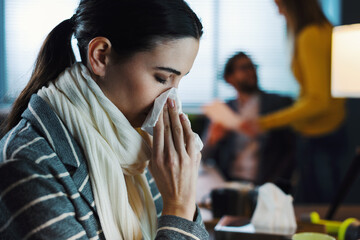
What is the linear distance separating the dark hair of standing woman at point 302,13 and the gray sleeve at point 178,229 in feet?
7.78

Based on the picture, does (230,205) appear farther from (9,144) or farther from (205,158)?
(205,158)

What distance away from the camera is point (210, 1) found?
3.61 meters

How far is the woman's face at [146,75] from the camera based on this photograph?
0.86 m

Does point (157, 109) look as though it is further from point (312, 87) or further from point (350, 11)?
point (350, 11)

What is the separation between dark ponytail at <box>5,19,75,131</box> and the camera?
0.91 metres

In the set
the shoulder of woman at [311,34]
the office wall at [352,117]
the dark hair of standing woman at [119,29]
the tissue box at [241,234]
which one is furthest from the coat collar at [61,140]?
the office wall at [352,117]

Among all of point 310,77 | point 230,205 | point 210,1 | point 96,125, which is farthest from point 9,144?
point 210,1

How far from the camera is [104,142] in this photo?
33.9 inches

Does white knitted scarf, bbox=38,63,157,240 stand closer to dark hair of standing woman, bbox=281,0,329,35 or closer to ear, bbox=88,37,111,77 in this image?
ear, bbox=88,37,111,77

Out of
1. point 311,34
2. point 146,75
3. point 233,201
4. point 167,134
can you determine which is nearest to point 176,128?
point 167,134

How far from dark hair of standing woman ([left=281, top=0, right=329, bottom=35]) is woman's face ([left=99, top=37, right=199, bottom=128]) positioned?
218 centimetres

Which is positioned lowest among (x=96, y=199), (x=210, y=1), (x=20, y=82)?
(x=96, y=199)

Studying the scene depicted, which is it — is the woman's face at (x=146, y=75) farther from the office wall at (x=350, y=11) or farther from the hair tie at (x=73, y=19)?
the office wall at (x=350, y=11)

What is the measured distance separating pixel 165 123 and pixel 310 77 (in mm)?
2075
